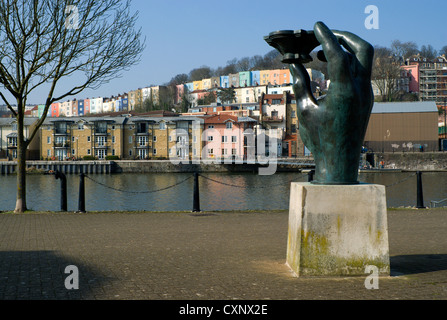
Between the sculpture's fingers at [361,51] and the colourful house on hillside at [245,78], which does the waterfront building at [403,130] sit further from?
the colourful house on hillside at [245,78]

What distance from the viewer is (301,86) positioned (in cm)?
709

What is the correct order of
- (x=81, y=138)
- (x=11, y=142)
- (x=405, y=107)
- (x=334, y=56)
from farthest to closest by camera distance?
(x=11, y=142) < (x=81, y=138) < (x=405, y=107) < (x=334, y=56)

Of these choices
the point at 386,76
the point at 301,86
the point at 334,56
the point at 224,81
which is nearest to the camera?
the point at 334,56

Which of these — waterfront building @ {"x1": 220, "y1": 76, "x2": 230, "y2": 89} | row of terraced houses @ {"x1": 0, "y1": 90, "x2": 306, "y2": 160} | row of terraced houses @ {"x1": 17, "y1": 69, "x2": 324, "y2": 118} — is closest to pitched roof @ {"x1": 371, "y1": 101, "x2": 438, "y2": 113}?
row of terraced houses @ {"x1": 0, "y1": 90, "x2": 306, "y2": 160}

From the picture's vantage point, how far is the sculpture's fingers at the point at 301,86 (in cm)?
697

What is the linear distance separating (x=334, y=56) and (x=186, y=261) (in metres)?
3.63

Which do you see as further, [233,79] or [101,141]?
[233,79]

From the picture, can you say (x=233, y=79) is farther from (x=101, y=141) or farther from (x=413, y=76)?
(x=101, y=141)

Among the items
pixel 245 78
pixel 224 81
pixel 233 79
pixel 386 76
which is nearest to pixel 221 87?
pixel 245 78

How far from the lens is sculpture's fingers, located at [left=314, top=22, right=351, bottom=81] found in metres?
6.51

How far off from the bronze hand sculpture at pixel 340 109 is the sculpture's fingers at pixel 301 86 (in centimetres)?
2

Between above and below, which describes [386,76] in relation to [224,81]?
below

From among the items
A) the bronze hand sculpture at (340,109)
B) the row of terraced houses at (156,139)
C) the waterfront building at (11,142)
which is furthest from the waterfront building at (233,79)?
the bronze hand sculpture at (340,109)

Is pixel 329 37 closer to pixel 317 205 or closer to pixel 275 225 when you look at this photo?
pixel 317 205
